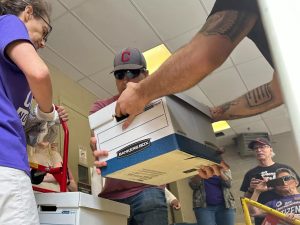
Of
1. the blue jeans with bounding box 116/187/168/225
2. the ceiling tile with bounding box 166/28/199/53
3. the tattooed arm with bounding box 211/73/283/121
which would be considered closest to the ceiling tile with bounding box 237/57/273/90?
the ceiling tile with bounding box 166/28/199/53

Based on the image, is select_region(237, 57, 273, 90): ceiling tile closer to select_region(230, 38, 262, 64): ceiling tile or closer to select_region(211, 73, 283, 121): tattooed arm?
select_region(230, 38, 262, 64): ceiling tile

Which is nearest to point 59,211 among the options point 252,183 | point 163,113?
point 163,113

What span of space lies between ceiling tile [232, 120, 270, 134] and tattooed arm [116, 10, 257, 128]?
4795 millimetres

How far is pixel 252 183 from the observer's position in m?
2.40

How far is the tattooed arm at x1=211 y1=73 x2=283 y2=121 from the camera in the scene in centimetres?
105

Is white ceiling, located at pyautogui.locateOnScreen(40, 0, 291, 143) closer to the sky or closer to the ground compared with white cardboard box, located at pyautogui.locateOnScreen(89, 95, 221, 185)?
closer to the sky

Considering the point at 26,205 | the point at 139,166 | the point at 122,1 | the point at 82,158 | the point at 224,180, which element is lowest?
the point at 26,205

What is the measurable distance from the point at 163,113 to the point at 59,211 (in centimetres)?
46

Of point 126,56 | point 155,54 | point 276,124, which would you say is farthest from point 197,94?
point 126,56

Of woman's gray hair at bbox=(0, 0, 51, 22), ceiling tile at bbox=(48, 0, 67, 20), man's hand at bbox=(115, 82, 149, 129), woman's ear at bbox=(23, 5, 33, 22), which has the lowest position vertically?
man's hand at bbox=(115, 82, 149, 129)

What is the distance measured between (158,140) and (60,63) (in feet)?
8.35

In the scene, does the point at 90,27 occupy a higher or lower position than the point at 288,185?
higher

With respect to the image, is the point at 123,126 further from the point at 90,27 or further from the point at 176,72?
the point at 90,27

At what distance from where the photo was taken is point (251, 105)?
1.09 m
